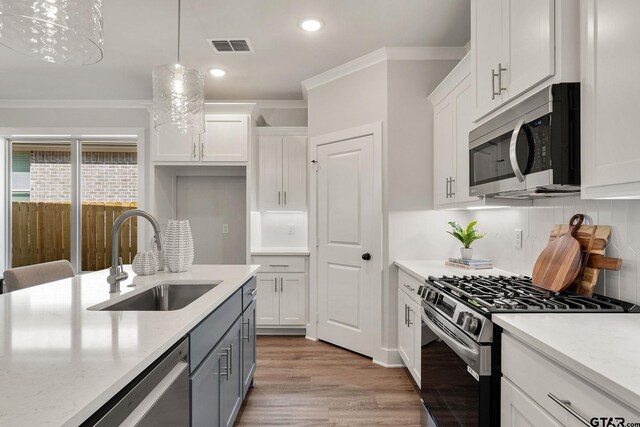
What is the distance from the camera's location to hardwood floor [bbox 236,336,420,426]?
2270 millimetres

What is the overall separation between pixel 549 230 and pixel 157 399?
6.53ft

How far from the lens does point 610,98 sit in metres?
1.19

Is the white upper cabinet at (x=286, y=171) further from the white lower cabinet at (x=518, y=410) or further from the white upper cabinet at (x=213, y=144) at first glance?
the white lower cabinet at (x=518, y=410)

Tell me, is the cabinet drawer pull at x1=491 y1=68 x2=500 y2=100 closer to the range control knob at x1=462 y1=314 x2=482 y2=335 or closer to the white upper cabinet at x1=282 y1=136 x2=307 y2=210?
the range control knob at x1=462 y1=314 x2=482 y2=335

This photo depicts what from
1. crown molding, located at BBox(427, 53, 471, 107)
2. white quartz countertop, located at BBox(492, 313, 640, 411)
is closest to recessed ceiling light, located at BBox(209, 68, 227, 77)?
crown molding, located at BBox(427, 53, 471, 107)

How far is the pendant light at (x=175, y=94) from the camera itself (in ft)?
7.66

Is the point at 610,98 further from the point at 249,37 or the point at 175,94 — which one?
the point at 249,37

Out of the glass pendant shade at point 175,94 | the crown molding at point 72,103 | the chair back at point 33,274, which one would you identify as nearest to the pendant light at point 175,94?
the glass pendant shade at point 175,94

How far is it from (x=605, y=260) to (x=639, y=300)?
0.61 ft

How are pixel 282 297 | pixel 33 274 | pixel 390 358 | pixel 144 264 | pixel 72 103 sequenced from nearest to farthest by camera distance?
pixel 144 264
pixel 33 274
pixel 390 358
pixel 282 297
pixel 72 103

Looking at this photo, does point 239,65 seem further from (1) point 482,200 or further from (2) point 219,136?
(1) point 482,200

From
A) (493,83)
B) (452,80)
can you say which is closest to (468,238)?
(452,80)

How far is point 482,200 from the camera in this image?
2193 millimetres

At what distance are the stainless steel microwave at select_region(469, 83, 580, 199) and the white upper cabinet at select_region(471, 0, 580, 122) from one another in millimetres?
62
